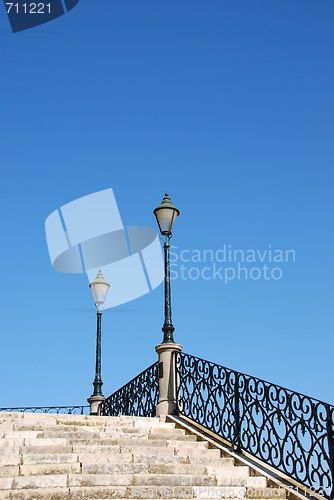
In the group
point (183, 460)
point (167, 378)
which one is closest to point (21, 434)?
point (183, 460)

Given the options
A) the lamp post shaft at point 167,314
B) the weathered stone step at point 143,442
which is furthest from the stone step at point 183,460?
the lamp post shaft at point 167,314

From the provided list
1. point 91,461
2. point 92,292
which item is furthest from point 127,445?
point 92,292

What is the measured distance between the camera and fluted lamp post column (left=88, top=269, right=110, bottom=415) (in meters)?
15.5

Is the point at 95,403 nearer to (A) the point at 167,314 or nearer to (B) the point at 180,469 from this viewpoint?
(A) the point at 167,314

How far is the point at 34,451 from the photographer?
765 cm

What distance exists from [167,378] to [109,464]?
417 centimetres

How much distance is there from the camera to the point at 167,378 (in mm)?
11406

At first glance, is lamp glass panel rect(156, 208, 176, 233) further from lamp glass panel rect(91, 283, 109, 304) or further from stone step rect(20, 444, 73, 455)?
stone step rect(20, 444, 73, 455)

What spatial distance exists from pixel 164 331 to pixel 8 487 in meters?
5.54

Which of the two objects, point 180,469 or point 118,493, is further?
point 180,469

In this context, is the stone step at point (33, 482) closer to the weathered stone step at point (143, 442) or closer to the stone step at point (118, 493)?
the stone step at point (118, 493)

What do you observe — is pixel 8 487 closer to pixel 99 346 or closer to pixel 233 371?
pixel 233 371

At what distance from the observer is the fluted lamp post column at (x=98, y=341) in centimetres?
1551

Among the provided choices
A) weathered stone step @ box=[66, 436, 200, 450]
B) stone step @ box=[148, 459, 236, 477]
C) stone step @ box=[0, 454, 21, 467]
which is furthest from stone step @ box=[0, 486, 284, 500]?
weathered stone step @ box=[66, 436, 200, 450]
